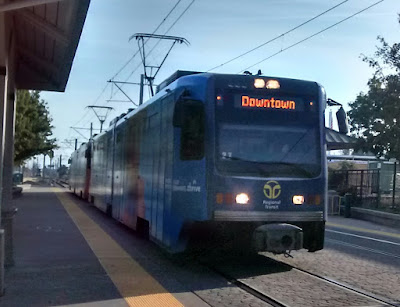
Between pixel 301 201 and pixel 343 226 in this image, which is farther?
pixel 343 226

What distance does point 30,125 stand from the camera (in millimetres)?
33031

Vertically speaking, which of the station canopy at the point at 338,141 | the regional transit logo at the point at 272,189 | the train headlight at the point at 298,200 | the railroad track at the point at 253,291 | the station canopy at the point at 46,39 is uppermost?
the station canopy at the point at 46,39

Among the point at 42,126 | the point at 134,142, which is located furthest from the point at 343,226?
the point at 42,126

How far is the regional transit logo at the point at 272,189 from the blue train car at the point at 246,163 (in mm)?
16

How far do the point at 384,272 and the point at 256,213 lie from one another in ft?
9.10

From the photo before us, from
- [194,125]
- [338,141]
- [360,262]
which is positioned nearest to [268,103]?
[194,125]

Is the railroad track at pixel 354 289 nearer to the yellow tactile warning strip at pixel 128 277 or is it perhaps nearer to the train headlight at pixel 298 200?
the train headlight at pixel 298 200

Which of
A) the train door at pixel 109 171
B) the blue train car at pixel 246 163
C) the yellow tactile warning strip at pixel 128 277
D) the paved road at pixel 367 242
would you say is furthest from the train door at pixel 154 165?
the train door at pixel 109 171

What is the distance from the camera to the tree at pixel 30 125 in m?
28.8

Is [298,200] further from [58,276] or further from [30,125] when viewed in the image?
[30,125]

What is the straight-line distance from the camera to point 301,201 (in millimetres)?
8867

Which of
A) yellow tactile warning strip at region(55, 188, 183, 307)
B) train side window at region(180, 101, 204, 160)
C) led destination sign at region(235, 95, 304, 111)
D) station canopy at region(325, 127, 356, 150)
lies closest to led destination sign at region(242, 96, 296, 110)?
led destination sign at region(235, 95, 304, 111)

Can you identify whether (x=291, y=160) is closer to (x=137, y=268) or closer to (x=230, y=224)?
(x=230, y=224)

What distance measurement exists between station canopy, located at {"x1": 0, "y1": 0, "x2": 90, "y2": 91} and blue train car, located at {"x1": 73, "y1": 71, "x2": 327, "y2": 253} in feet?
6.76
